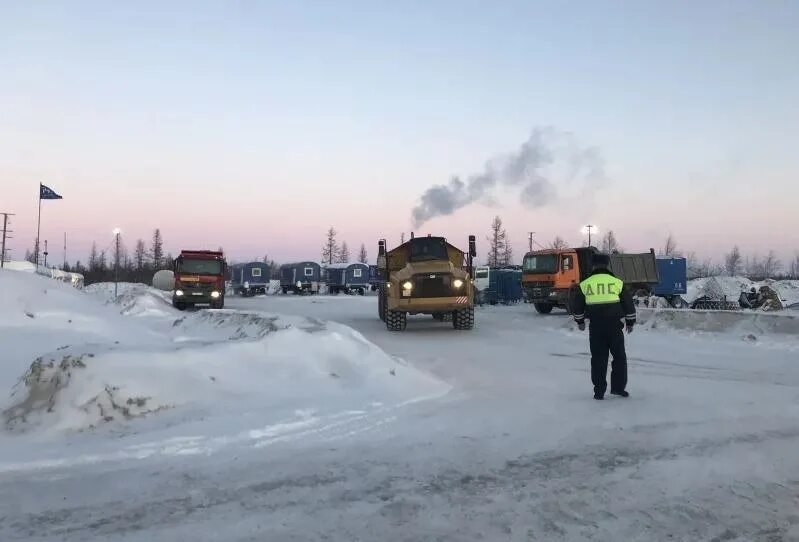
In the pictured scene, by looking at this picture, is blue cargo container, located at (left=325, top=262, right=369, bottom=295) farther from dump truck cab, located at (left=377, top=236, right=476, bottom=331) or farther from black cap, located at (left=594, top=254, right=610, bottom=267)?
black cap, located at (left=594, top=254, right=610, bottom=267)

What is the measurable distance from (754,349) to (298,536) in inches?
534

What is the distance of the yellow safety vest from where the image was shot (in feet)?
25.4

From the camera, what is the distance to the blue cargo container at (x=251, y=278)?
61.2 meters

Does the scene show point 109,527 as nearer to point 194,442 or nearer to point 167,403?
point 194,442

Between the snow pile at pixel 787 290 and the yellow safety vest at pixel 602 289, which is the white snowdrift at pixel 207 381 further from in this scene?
the snow pile at pixel 787 290

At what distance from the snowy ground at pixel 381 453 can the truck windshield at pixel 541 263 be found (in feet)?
51.8

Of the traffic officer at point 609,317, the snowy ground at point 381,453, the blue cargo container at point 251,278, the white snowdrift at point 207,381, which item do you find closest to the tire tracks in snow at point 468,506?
the snowy ground at point 381,453

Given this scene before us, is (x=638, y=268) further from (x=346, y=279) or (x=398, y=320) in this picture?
(x=346, y=279)

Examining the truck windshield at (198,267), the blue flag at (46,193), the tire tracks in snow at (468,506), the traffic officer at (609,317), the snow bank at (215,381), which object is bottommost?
the tire tracks in snow at (468,506)

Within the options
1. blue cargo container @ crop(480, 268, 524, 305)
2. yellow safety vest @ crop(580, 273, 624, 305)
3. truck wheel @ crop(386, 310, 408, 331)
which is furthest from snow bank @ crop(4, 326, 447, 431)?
blue cargo container @ crop(480, 268, 524, 305)

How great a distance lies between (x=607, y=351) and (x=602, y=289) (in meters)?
0.82

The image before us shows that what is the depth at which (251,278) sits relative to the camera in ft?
202

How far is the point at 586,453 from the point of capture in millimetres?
5066

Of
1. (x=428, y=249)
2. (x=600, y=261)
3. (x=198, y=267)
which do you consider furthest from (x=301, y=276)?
(x=600, y=261)
